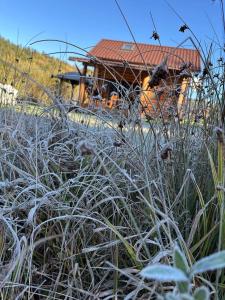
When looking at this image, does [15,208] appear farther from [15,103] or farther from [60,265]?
[15,103]

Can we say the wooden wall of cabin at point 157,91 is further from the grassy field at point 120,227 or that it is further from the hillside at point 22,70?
the hillside at point 22,70

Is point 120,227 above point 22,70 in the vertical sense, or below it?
below

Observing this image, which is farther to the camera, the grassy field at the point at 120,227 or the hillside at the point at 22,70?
the hillside at the point at 22,70

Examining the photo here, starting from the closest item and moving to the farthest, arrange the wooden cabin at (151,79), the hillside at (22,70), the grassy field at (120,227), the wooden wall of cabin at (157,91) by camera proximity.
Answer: the grassy field at (120,227) → the wooden cabin at (151,79) → the wooden wall of cabin at (157,91) → the hillside at (22,70)

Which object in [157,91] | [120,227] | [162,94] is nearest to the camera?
[120,227]

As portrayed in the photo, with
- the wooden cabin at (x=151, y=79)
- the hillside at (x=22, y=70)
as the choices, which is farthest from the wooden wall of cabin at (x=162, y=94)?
the hillside at (x=22, y=70)

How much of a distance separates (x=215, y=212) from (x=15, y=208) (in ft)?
1.74

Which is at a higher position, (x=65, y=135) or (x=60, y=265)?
(x=65, y=135)

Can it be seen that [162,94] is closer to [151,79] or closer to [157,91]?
[157,91]

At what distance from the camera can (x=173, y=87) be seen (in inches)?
51.6

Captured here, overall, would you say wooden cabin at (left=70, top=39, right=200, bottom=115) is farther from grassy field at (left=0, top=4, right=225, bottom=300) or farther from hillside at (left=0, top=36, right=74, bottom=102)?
hillside at (left=0, top=36, right=74, bottom=102)

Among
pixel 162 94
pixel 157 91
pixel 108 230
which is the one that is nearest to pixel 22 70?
pixel 162 94

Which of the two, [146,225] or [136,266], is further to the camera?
[146,225]

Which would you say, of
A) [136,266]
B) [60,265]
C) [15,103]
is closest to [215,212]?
[136,266]
